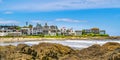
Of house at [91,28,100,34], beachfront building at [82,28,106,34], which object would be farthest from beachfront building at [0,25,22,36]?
house at [91,28,100,34]

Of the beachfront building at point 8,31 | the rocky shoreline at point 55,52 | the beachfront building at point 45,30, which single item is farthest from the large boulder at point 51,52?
the beachfront building at point 45,30

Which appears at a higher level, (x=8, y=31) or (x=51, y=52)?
(x=8, y=31)

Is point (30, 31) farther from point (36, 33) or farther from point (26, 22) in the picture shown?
point (26, 22)

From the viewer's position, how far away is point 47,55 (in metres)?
26.0

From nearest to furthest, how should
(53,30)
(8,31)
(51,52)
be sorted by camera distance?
(51,52)
(8,31)
(53,30)

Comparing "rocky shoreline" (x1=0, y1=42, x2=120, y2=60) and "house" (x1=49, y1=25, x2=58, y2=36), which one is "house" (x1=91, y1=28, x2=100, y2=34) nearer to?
"house" (x1=49, y1=25, x2=58, y2=36)

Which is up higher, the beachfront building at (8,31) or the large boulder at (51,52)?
the beachfront building at (8,31)

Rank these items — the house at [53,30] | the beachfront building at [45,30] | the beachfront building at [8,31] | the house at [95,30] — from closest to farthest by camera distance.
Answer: the beachfront building at [8,31] → the house at [53,30] → the beachfront building at [45,30] → the house at [95,30]

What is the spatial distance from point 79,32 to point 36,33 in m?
22.6

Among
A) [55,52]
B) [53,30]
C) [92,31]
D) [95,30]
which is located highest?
[53,30]

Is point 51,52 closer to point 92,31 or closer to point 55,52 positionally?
point 55,52

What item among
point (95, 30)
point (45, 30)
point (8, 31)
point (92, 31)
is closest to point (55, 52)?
point (8, 31)

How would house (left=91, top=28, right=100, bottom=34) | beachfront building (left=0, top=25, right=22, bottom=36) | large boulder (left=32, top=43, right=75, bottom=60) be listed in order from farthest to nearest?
house (left=91, top=28, right=100, bottom=34) < beachfront building (left=0, top=25, right=22, bottom=36) < large boulder (left=32, top=43, right=75, bottom=60)

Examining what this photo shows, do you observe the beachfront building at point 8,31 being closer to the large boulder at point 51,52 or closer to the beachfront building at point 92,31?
the beachfront building at point 92,31
